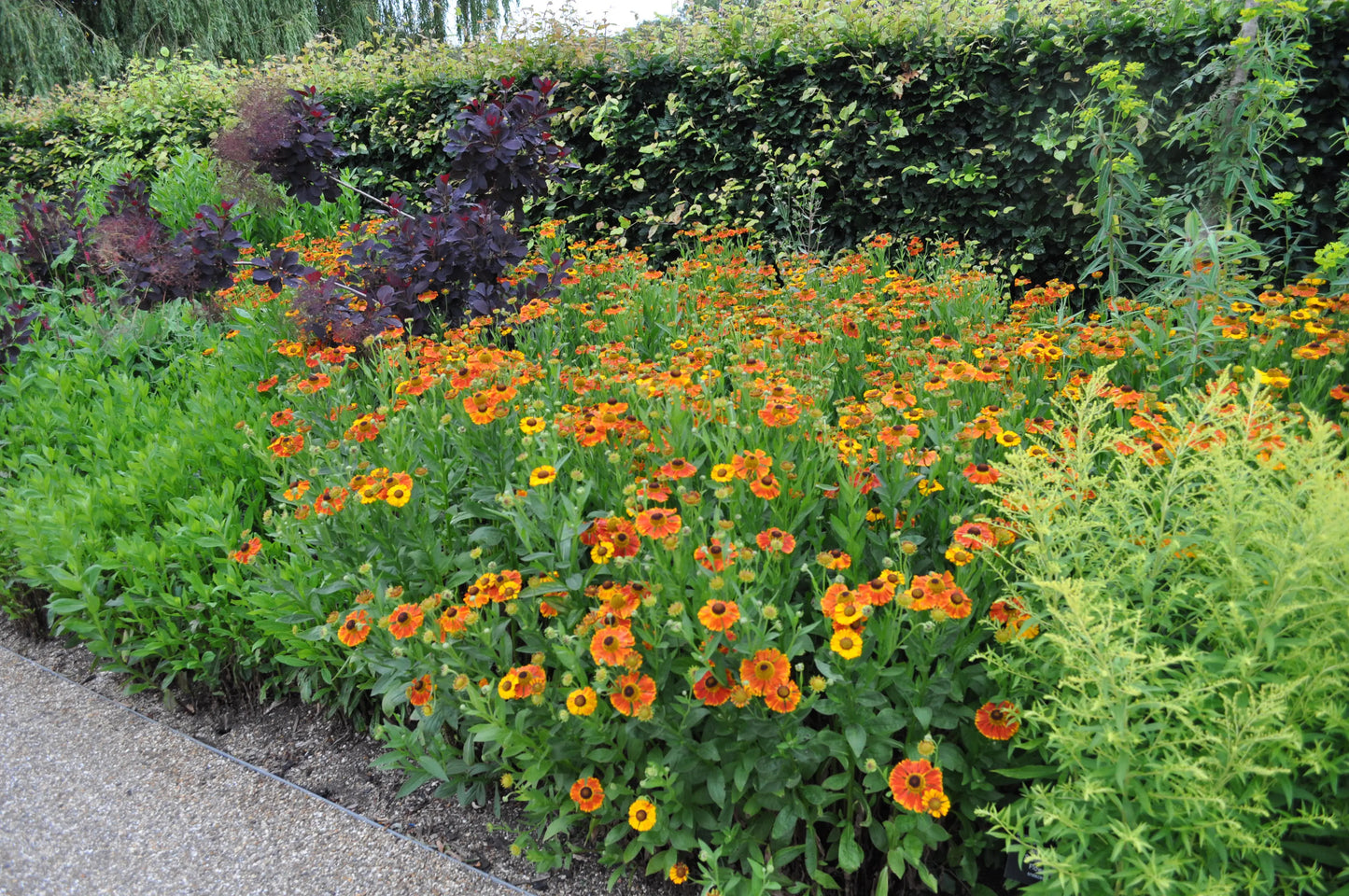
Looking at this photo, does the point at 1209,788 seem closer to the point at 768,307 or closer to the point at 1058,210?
the point at 768,307

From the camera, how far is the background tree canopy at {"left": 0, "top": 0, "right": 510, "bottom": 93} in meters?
12.2

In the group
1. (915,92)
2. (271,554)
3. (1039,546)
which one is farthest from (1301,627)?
(915,92)

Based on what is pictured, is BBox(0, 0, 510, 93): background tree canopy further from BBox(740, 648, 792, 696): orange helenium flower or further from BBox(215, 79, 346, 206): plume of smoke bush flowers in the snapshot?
BBox(740, 648, 792, 696): orange helenium flower

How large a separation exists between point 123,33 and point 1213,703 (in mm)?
16445

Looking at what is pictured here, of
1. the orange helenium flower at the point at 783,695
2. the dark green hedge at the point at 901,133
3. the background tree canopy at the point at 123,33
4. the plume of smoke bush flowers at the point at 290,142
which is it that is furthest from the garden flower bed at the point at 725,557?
the background tree canopy at the point at 123,33

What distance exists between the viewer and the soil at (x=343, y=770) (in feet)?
6.57

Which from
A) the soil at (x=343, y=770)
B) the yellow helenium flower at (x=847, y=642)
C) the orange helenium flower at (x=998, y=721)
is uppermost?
the yellow helenium flower at (x=847, y=642)

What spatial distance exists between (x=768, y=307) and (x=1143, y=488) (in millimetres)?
1945

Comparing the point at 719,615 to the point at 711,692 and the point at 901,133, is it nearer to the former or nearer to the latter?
the point at 711,692

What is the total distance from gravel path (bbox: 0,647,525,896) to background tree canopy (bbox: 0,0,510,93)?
12147 millimetres

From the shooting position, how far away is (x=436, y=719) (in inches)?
80.8

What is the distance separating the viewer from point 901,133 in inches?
185

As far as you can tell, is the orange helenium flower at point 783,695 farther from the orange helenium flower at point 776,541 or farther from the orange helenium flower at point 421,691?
the orange helenium flower at point 421,691

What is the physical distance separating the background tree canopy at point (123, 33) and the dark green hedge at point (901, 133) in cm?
833
